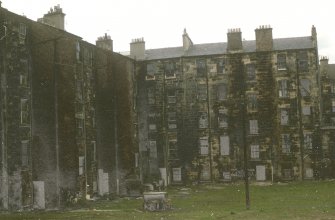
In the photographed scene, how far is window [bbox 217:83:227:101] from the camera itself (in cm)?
4834

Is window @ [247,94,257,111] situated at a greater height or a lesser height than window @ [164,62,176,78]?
lesser

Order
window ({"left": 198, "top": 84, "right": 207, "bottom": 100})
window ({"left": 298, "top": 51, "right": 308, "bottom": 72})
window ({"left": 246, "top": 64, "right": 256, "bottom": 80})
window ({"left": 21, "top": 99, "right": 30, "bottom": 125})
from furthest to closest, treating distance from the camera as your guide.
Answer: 1. window ({"left": 198, "top": 84, "right": 207, "bottom": 100})
2. window ({"left": 246, "top": 64, "right": 256, "bottom": 80})
3. window ({"left": 298, "top": 51, "right": 308, "bottom": 72})
4. window ({"left": 21, "top": 99, "right": 30, "bottom": 125})

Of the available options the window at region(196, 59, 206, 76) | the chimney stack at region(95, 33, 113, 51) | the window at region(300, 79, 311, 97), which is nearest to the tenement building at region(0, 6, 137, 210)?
the chimney stack at region(95, 33, 113, 51)

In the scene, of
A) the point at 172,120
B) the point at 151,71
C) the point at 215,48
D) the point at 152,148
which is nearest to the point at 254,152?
the point at 172,120

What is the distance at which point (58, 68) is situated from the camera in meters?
32.4

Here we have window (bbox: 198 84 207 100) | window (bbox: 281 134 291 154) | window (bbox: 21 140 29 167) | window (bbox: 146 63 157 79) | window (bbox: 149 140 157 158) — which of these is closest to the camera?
window (bbox: 21 140 29 167)

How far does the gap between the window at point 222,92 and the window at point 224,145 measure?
400 cm

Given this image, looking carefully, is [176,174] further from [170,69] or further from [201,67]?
[201,67]

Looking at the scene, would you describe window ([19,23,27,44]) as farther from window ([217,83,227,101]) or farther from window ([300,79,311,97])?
window ([300,79,311,97])

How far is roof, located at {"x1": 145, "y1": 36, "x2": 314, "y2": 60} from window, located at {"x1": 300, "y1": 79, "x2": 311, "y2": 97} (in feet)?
11.3

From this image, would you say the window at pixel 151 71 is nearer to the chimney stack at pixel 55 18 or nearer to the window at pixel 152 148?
the window at pixel 152 148

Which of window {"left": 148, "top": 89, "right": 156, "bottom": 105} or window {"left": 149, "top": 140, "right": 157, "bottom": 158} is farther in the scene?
window {"left": 148, "top": 89, "right": 156, "bottom": 105}

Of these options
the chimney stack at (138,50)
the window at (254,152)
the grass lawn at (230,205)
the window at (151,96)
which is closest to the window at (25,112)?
the grass lawn at (230,205)

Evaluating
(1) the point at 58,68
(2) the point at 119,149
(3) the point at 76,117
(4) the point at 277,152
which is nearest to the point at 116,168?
(2) the point at 119,149
